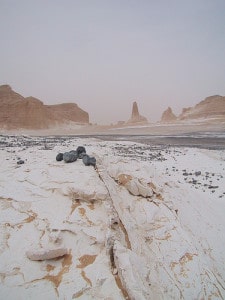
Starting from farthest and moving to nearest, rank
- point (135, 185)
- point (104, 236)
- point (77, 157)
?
point (77, 157), point (135, 185), point (104, 236)

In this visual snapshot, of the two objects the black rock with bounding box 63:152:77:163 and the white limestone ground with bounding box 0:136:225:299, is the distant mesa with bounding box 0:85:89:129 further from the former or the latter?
the white limestone ground with bounding box 0:136:225:299

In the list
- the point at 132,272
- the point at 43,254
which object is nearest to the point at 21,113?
the point at 43,254

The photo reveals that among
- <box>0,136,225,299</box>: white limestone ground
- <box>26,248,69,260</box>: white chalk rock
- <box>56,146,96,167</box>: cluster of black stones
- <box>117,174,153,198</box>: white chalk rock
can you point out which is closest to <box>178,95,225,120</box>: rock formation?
<box>56,146,96,167</box>: cluster of black stones

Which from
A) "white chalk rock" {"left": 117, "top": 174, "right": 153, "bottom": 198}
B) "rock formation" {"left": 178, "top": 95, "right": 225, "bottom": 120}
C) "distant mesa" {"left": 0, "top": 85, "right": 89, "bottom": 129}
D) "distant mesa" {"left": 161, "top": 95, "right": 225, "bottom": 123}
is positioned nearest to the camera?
"white chalk rock" {"left": 117, "top": 174, "right": 153, "bottom": 198}

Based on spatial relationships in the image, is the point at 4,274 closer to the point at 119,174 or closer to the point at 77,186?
the point at 77,186

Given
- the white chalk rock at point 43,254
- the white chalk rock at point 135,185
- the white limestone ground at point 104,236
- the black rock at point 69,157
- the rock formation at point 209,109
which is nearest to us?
the white limestone ground at point 104,236

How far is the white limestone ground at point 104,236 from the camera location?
2.94 metres

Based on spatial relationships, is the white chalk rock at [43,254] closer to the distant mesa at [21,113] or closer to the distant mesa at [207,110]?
the distant mesa at [21,113]

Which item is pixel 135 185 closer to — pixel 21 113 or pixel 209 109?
pixel 21 113

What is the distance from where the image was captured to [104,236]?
369 cm

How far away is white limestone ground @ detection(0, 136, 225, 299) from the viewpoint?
294 cm

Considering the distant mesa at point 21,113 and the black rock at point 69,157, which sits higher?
the distant mesa at point 21,113

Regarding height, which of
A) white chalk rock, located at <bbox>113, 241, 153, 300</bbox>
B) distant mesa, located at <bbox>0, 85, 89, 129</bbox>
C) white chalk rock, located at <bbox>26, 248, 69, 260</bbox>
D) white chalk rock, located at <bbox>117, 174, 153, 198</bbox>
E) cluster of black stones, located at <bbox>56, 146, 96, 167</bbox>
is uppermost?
distant mesa, located at <bbox>0, 85, 89, 129</bbox>

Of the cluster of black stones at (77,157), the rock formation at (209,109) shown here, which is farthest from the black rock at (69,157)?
the rock formation at (209,109)
